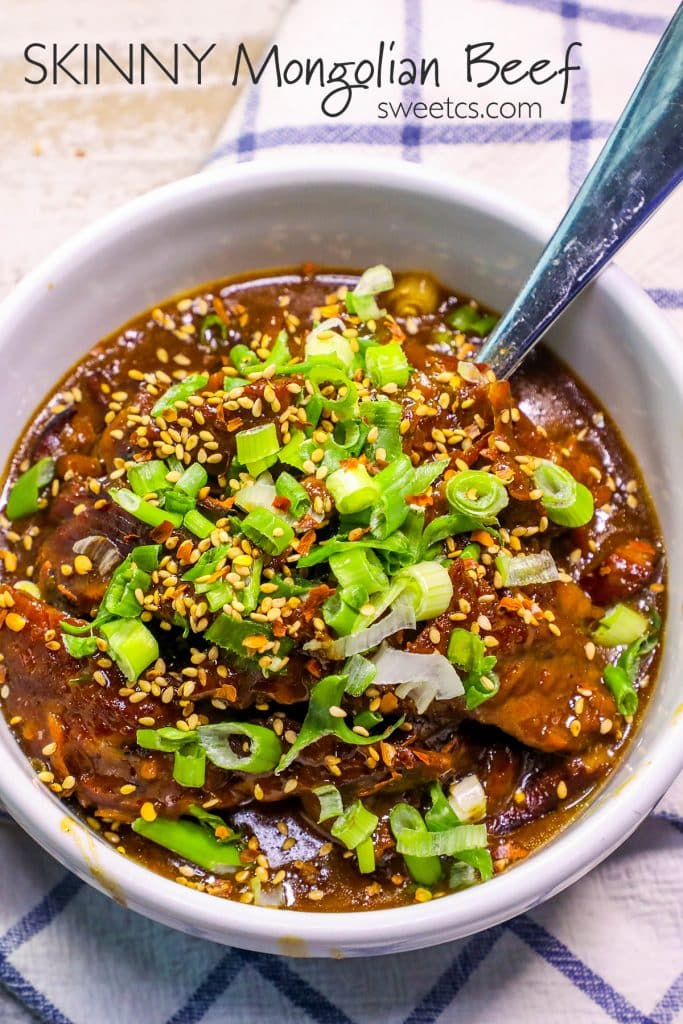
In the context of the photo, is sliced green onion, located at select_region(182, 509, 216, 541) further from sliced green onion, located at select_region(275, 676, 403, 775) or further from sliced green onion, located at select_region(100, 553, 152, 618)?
sliced green onion, located at select_region(275, 676, 403, 775)

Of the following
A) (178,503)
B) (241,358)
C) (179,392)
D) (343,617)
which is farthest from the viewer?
(241,358)

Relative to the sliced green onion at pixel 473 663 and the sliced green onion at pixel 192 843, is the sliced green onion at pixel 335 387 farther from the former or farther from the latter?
the sliced green onion at pixel 192 843

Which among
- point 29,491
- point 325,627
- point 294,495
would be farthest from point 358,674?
point 29,491

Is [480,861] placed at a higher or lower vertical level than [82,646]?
lower

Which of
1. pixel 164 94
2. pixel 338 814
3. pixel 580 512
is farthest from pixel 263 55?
pixel 338 814

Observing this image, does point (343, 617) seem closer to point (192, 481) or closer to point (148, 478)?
point (192, 481)
